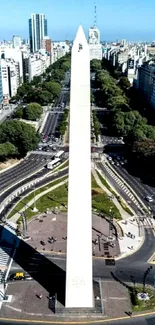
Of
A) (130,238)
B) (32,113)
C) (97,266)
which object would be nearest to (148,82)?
(32,113)

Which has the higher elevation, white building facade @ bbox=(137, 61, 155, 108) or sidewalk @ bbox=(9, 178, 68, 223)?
white building facade @ bbox=(137, 61, 155, 108)

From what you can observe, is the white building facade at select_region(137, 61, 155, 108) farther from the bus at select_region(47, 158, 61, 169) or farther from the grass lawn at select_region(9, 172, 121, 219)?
the grass lawn at select_region(9, 172, 121, 219)

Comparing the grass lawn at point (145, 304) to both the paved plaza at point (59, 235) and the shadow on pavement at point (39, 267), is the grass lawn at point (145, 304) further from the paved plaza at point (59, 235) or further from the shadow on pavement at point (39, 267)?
the paved plaza at point (59, 235)

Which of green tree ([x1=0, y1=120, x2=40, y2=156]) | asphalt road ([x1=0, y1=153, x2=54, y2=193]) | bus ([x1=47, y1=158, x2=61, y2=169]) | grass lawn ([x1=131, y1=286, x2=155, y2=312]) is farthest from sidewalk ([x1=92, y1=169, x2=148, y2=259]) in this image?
green tree ([x1=0, y1=120, x2=40, y2=156])

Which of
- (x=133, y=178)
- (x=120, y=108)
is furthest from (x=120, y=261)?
(x=120, y=108)

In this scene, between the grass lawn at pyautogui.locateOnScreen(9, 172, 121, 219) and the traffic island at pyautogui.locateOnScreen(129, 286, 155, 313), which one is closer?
the traffic island at pyautogui.locateOnScreen(129, 286, 155, 313)

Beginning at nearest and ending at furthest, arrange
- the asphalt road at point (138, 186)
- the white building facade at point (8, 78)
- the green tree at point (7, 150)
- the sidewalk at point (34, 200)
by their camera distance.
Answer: the sidewalk at point (34, 200) → the asphalt road at point (138, 186) → the green tree at point (7, 150) → the white building facade at point (8, 78)

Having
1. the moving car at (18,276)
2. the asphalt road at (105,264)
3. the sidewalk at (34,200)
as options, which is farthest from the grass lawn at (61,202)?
the moving car at (18,276)
